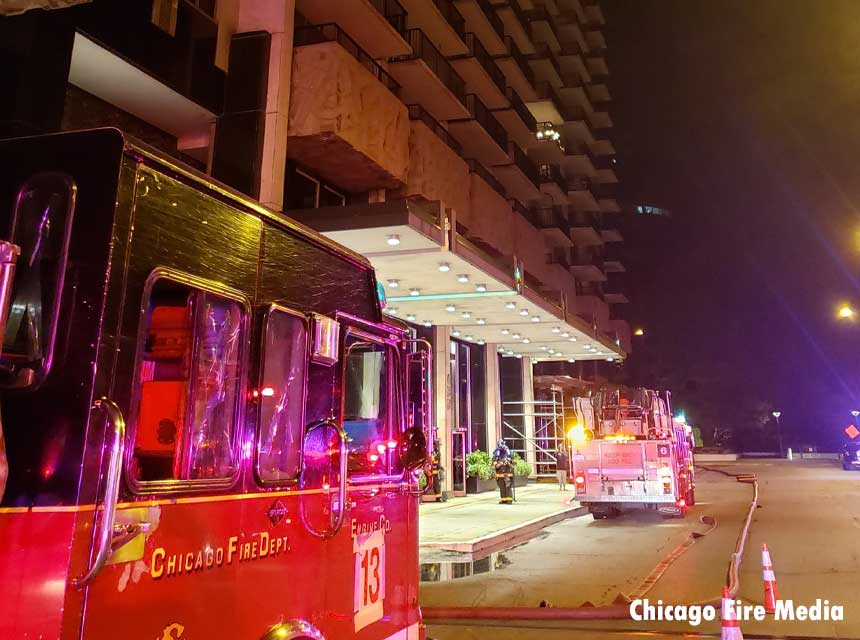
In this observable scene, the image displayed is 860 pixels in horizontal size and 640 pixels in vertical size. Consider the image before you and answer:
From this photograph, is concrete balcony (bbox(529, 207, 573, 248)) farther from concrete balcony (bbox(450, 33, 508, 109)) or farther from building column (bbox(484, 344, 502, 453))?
building column (bbox(484, 344, 502, 453))

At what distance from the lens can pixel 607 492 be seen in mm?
14336

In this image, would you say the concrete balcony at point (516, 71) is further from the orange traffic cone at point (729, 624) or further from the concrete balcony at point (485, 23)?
the orange traffic cone at point (729, 624)

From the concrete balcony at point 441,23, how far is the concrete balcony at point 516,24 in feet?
24.2

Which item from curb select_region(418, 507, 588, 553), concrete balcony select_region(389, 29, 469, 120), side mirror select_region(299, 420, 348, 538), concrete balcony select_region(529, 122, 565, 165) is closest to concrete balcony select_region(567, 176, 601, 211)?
concrete balcony select_region(529, 122, 565, 165)

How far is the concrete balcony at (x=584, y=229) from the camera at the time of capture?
41.6m

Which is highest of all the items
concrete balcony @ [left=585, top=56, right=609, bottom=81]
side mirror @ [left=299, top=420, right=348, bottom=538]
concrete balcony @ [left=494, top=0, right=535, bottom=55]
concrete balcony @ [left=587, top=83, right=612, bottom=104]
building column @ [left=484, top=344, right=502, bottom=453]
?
concrete balcony @ [left=585, top=56, right=609, bottom=81]

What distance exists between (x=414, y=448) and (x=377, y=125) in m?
12.2

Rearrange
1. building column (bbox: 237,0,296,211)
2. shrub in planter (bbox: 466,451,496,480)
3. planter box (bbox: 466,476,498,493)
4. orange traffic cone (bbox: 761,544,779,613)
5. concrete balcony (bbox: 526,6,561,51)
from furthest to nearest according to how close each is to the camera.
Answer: concrete balcony (bbox: 526,6,561,51) → shrub in planter (bbox: 466,451,496,480) → planter box (bbox: 466,476,498,493) → building column (bbox: 237,0,296,211) → orange traffic cone (bbox: 761,544,779,613)

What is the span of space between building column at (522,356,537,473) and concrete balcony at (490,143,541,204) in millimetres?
7933

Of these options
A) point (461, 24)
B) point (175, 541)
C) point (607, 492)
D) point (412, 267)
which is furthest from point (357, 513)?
point (461, 24)

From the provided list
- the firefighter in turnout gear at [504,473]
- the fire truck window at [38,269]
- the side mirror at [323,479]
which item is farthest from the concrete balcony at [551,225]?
the fire truck window at [38,269]

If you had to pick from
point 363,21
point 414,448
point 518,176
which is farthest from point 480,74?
point 414,448

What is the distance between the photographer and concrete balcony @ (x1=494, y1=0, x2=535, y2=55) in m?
30.2

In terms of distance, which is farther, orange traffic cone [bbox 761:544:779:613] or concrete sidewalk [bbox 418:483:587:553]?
concrete sidewalk [bbox 418:483:587:553]
